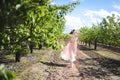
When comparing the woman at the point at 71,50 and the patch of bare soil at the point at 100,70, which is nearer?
the patch of bare soil at the point at 100,70

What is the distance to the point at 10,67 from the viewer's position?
18.1 metres

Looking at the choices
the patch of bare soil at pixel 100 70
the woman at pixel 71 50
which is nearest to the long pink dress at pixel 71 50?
the woman at pixel 71 50

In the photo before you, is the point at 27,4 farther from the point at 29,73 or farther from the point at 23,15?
the point at 29,73

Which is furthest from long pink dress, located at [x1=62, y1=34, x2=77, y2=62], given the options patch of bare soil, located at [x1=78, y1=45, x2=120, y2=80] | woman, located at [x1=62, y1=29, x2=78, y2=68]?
patch of bare soil, located at [x1=78, y1=45, x2=120, y2=80]

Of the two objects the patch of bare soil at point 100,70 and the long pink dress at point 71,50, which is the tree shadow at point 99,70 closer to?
the patch of bare soil at point 100,70

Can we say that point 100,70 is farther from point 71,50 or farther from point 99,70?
point 71,50

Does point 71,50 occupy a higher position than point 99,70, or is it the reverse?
point 71,50

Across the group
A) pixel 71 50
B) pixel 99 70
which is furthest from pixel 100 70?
pixel 71 50

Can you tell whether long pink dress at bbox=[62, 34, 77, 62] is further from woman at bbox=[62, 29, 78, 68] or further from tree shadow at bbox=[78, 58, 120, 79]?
tree shadow at bbox=[78, 58, 120, 79]

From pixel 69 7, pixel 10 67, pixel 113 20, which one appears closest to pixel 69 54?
pixel 10 67

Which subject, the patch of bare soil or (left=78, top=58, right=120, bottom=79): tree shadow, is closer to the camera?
the patch of bare soil

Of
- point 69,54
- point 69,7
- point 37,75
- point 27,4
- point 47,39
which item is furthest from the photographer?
point 69,54

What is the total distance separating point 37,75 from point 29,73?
565 mm

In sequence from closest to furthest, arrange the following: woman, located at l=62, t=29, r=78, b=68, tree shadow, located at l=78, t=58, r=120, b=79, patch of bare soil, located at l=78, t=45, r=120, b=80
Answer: patch of bare soil, located at l=78, t=45, r=120, b=80 < tree shadow, located at l=78, t=58, r=120, b=79 < woman, located at l=62, t=29, r=78, b=68
